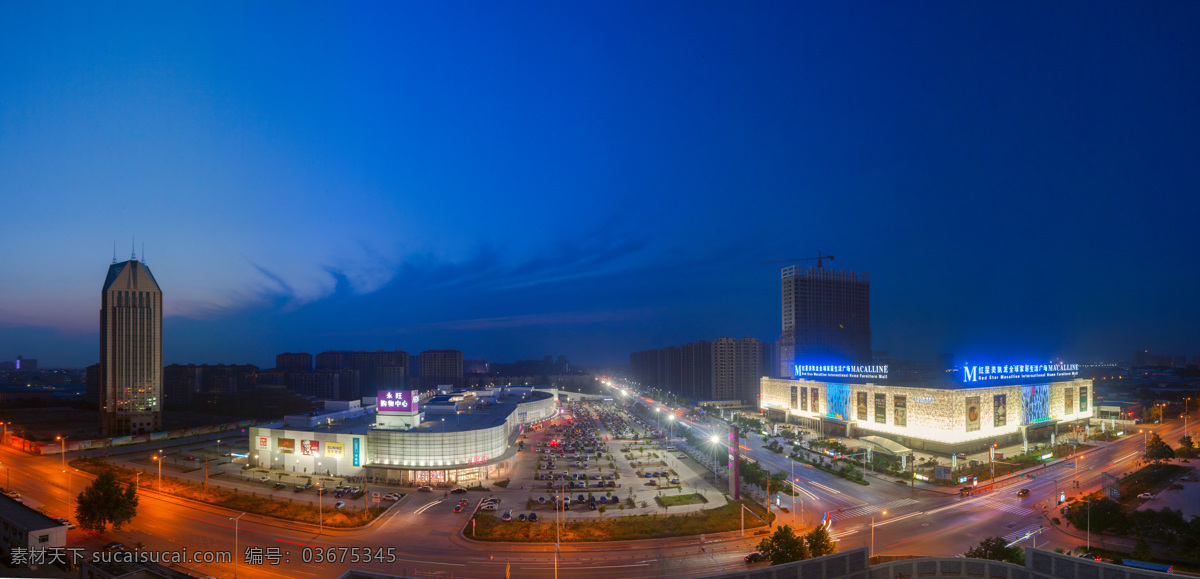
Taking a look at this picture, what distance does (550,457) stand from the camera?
38.1 m

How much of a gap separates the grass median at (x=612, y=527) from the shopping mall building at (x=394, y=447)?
7489mm

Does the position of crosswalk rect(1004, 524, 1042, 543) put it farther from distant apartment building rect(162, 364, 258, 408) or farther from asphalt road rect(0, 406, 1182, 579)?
distant apartment building rect(162, 364, 258, 408)

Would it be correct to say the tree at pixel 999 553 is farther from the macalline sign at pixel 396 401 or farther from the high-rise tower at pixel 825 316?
the high-rise tower at pixel 825 316

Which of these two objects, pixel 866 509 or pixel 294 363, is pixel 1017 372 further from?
pixel 294 363

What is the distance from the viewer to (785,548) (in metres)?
15.8

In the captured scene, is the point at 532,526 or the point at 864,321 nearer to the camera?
the point at 532,526

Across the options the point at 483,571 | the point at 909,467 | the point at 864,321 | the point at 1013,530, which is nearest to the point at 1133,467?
the point at 909,467

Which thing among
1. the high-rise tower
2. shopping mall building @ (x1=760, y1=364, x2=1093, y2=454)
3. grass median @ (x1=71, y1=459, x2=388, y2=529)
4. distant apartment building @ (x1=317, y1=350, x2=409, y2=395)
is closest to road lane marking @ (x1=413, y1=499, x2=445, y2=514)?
grass median @ (x1=71, y1=459, x2=388, y2=529)

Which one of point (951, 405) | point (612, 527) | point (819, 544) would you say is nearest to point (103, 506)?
point (612, 527)

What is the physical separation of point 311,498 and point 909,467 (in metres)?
32.7

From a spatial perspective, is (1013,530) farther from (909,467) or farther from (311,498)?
(311,498)

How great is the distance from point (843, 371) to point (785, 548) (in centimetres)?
3885

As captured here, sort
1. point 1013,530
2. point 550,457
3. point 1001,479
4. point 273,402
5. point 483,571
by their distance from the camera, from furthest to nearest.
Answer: point 273,402, point 550,457, point 1001,479, point 1013,530, point 483,571

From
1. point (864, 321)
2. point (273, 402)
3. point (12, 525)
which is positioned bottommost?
point (273, 402)
